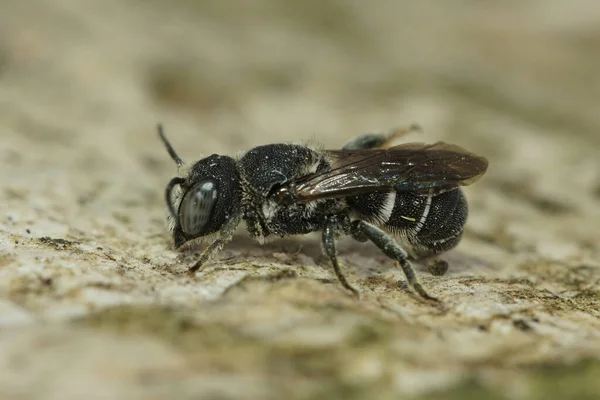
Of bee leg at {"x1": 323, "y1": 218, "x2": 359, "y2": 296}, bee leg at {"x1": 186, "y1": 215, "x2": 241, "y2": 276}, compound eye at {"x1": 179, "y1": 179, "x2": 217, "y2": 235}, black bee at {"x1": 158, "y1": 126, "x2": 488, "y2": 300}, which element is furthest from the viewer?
black bee at {"x1": 158, "y1": 126, "x2": 488, "y2": 300}

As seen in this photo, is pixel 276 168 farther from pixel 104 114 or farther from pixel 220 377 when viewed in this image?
pixel 104 114

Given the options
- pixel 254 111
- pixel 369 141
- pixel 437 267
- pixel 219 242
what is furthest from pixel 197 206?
pixel 254 111

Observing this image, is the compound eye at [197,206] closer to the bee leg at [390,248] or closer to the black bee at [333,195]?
the black bee at [333,195]

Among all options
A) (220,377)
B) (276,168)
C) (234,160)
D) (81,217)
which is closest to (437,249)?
(276,168)

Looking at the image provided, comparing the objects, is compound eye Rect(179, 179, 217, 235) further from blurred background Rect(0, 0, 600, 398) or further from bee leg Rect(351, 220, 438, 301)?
bee leg Rect(351, 220, 438, 301)

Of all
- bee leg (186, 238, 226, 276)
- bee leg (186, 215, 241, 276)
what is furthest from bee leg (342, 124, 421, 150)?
bee leg (186, 238, 226, 276)

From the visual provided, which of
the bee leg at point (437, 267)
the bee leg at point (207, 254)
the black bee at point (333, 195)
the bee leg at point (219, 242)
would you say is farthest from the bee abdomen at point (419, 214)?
the bee leg at point (207, 254)

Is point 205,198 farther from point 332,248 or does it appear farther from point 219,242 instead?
point 332,248

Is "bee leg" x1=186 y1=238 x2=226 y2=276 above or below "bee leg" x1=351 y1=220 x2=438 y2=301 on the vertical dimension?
below
